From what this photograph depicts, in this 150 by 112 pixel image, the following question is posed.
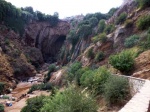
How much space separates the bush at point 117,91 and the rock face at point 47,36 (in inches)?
2102

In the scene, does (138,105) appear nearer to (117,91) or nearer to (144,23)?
(117,91)

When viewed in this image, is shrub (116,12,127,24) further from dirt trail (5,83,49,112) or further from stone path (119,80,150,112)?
stone path (119,80,150,112)

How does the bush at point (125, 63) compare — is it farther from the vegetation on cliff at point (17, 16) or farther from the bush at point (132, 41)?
the vegetation on cliff at point (17, 16)

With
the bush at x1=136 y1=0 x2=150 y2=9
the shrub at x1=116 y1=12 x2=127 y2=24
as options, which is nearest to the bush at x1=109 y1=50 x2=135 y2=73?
the bush at x1=136 y1=0 x2=150 y2=9

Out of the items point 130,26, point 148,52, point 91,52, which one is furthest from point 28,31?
point 148,52

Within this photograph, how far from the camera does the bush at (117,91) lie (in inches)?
396

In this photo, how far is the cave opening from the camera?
70562mm

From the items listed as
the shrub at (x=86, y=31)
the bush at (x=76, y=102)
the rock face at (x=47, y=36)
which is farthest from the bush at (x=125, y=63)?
the rock face at (x=47, y=36)

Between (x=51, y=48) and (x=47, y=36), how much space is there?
17.5 ft

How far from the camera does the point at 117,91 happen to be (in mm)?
10078

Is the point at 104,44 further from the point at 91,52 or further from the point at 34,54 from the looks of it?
the point at 34,54

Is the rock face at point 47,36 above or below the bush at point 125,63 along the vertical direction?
above

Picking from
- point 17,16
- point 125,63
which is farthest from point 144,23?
point 17,16

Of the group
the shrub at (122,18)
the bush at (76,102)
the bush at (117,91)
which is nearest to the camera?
the bush at (76,102)
